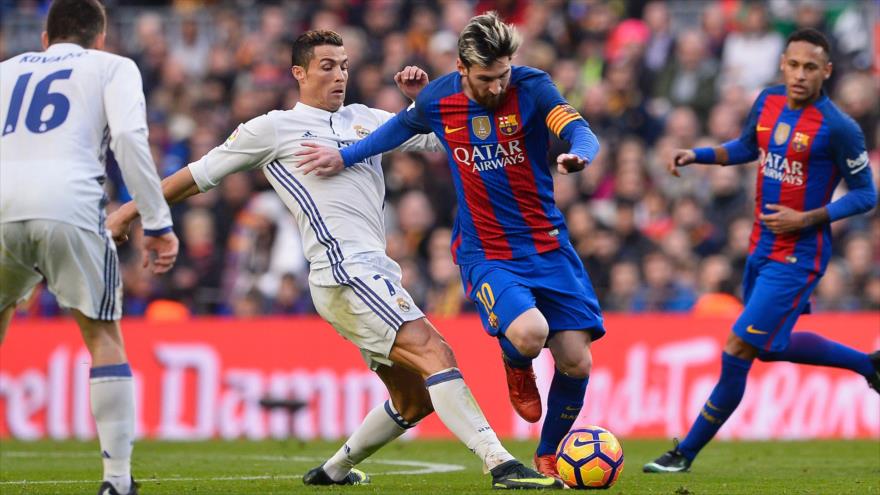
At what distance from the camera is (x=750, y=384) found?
551 inches

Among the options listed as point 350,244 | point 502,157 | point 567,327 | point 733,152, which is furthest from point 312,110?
point 733,152

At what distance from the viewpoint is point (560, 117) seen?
7730mm

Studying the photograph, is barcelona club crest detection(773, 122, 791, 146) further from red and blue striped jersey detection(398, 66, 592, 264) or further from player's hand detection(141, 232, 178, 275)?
player's hand detection(141, 232, 178, 275)

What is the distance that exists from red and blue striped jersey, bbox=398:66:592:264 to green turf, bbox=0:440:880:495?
4.78ft

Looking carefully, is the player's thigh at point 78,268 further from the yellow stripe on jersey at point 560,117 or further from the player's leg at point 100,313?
the yellow stripe on jersey at point 560,117

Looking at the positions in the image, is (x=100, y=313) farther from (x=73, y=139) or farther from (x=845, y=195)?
(x=845, y=195)

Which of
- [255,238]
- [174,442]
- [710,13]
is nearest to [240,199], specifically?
[255,238]

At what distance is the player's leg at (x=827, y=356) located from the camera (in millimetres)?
9602

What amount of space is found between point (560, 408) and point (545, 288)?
0.74 m

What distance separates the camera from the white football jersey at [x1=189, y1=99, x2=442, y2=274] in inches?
322

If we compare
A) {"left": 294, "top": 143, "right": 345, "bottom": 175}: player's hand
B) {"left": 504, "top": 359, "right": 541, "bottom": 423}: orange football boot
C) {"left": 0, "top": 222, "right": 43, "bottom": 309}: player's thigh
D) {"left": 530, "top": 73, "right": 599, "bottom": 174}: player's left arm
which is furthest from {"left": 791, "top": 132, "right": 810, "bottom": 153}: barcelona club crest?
{"left": 0, "top": 222, "right": 43, "bottom": 309}: player's thigh

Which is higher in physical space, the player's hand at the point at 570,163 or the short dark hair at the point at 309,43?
the short dark hair at the point at 309,43

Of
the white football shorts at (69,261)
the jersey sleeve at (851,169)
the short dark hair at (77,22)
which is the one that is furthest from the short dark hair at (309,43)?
the jersey sleeve at (851,169)

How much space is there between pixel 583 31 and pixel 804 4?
9.44ft
